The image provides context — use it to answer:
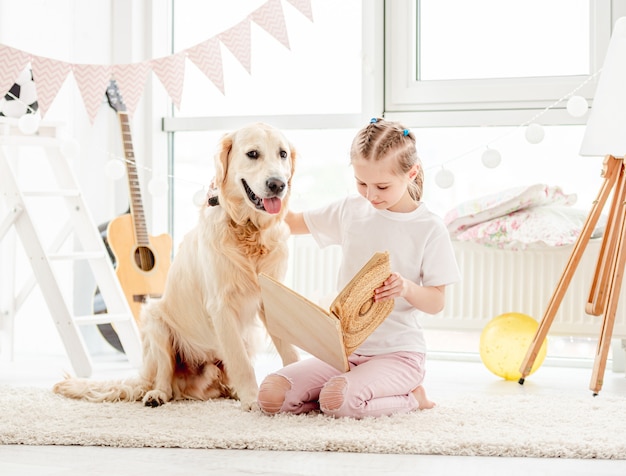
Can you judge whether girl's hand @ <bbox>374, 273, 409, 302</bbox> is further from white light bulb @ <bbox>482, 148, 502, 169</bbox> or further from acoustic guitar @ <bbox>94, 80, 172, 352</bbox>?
acoustic guitar @ <bbox>94, 80, 172, 352</bbox>

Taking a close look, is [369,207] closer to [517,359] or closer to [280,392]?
[280,392]

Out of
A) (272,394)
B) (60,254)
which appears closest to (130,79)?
(60,254)

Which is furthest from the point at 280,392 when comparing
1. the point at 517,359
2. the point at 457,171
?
the point at 457,171

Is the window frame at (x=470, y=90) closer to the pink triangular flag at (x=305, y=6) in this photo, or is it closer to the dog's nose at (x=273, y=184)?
the pink triangular flag at (x=305, y=6)

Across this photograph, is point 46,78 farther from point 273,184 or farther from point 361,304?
point 361,304

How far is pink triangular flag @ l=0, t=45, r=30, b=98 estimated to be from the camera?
274 cm

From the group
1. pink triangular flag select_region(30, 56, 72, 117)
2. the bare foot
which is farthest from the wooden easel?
pink triangular flag select_region(30, 56, 72, 117)

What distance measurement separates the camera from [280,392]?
2.04 meters

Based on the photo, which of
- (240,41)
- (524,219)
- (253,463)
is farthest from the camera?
(524,219)

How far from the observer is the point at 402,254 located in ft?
7.08

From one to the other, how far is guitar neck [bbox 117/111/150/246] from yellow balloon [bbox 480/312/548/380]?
1.48 meters

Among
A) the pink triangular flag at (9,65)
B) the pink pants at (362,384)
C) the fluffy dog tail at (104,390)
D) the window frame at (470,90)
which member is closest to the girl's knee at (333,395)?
the pink pants at (362,384)

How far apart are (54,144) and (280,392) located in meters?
1.54

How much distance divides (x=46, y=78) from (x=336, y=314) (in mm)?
1483
